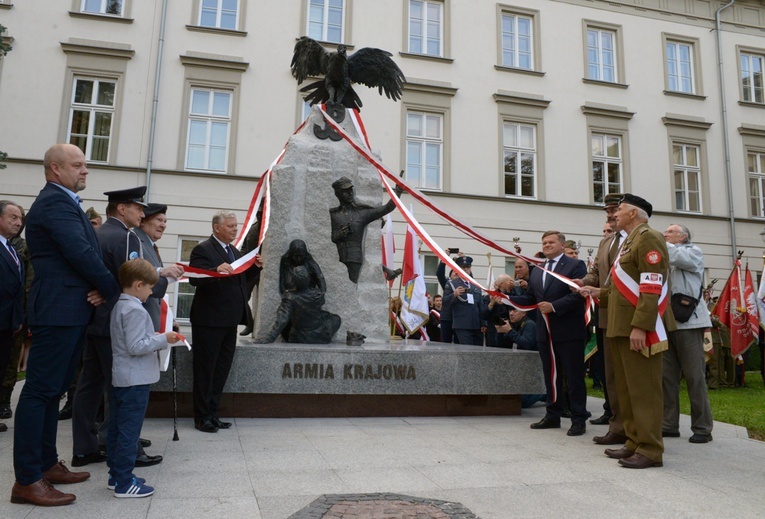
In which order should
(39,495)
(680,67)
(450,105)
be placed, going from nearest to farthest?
(39,495)
(450,105)
(680,67)

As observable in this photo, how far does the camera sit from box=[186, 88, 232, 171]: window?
616 inches

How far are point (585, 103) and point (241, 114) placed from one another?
35.5 feet

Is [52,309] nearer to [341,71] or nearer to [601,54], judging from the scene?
[341,71]

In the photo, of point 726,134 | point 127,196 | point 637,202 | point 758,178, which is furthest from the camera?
point 758,178

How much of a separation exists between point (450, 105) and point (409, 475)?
15229mm

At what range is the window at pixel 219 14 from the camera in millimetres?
16172

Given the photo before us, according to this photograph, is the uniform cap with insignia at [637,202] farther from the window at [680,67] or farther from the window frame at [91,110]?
the window at [680,67]

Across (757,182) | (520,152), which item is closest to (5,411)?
(520,152)

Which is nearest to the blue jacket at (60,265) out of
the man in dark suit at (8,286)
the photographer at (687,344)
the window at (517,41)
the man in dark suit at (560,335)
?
the man in dark suit at (8,286)

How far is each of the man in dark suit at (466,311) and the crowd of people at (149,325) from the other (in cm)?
208

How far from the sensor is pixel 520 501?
3.14m

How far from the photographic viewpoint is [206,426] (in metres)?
4.75

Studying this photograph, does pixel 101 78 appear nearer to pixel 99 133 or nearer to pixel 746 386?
pixel 99 133

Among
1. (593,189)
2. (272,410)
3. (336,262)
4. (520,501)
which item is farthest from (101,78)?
(520,501)
